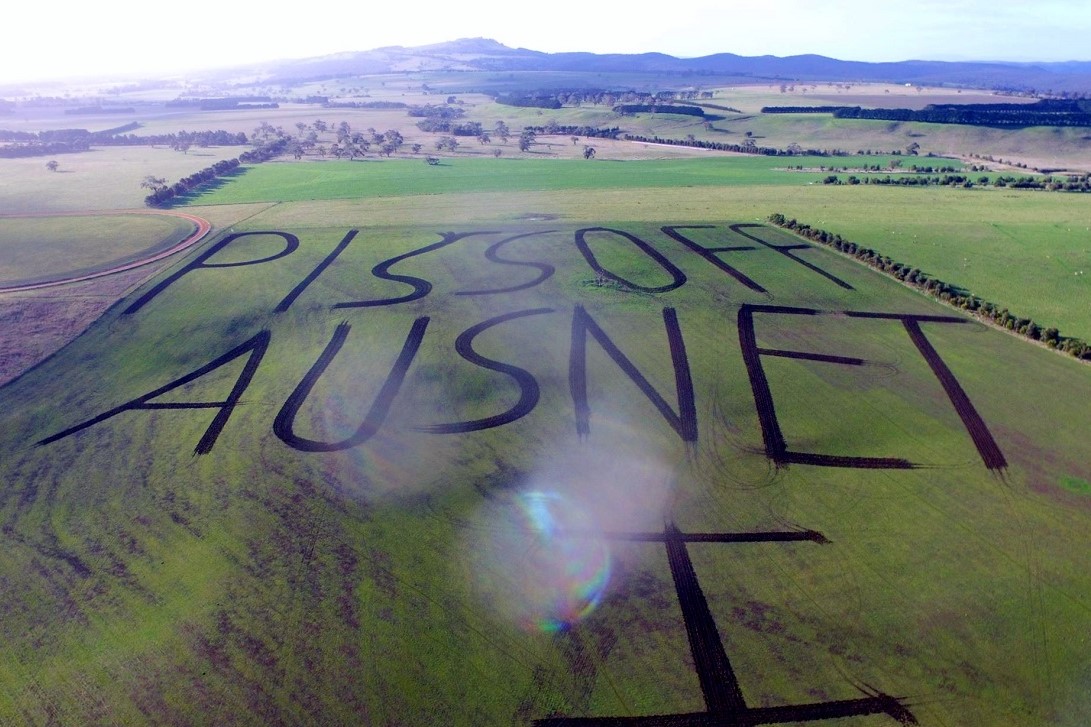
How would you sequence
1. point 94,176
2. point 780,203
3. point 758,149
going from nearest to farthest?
point 780,203
point 94,176
point 758,149

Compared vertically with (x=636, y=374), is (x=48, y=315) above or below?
below

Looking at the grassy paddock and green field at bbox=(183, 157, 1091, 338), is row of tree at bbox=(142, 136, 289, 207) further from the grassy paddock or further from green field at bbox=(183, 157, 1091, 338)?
green field at bbox=(183, 157, 1091, 338)

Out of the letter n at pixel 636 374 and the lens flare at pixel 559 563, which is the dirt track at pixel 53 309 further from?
the lens flare at pixel 559 563

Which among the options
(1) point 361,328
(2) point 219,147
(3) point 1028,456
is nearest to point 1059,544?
(3) point 1028,456

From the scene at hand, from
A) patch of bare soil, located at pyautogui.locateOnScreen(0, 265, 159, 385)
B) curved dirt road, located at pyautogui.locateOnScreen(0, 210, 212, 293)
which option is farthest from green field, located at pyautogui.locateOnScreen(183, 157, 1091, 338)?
patch of bare soil, located at pyautogui.locateOnScreen(0, 265, 159, 385)

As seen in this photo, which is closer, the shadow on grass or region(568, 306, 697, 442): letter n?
region(568, 306, 697, 442): letter n

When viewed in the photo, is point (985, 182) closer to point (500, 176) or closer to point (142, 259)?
point (500, 176)

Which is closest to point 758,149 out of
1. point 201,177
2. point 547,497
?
point 201,177
